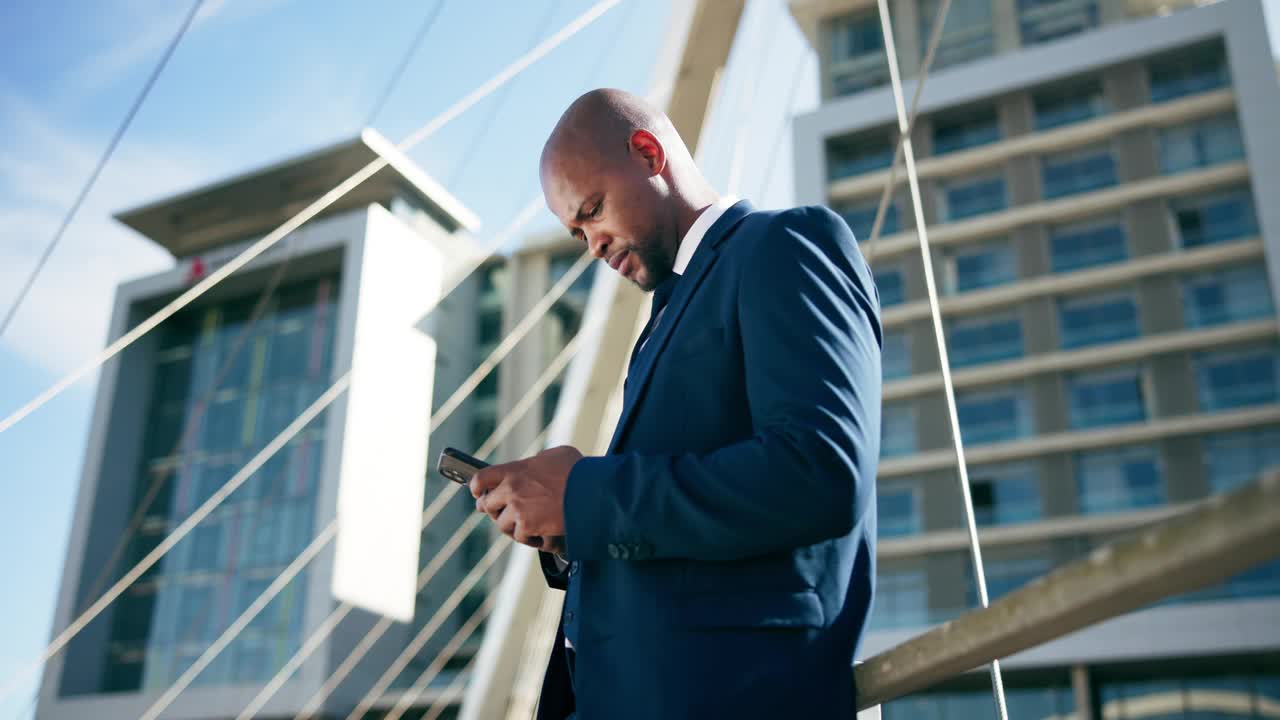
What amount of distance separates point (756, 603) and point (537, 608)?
Answer: 5.06 feet

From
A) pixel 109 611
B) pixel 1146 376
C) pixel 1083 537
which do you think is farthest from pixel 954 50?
pixel 109 611

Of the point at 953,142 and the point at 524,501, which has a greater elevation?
the point at 953,142

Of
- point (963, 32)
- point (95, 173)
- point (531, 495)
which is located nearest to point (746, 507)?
point (531, 495)

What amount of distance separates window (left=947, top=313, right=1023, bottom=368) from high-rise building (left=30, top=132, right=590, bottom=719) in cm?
763

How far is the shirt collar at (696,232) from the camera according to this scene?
688mm

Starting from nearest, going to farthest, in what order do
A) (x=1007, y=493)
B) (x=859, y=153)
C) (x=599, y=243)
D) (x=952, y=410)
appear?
(x=599, y=243), (x=952, y=410), (x=1007, y=493), (x=859, y=153)

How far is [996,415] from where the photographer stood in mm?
18109

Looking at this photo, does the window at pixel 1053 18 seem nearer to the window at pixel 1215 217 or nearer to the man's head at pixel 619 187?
the window at pixel 1215 217

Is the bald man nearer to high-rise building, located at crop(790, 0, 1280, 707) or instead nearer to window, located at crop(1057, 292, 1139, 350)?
high-rise building, located at crop(790, 0, 1280, 707)

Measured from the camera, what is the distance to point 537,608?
2.01 meters

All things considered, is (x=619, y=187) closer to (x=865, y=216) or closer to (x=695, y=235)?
(x=695, y=235)

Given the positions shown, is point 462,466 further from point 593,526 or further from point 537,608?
point 537,608

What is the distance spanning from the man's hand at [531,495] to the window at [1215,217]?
1949cm

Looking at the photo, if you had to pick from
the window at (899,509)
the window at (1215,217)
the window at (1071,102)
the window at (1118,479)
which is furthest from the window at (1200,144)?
the window at (899,509)
